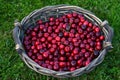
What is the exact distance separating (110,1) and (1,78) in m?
1.53

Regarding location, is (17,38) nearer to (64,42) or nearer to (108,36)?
(64,42)

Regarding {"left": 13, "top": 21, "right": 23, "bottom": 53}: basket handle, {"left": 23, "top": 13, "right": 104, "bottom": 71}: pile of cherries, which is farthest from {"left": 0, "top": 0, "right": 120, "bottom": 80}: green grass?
{"left": 13, "top": 21, "right": 23, "bottom": 53}: basket handle

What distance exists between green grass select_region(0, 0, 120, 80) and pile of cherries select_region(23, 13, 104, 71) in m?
0.20

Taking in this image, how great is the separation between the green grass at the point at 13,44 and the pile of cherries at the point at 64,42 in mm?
199

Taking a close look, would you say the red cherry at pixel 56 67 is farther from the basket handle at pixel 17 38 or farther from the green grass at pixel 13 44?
the basket handle at pixel 17 38

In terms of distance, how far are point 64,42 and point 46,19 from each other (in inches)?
14.8

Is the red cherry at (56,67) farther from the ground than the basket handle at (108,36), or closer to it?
closer to it

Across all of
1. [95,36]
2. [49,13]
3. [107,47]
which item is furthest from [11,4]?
[107,47]

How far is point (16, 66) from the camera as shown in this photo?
2.99 metres

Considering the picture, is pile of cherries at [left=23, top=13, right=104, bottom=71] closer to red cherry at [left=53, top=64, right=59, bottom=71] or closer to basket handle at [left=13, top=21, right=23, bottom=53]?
red cherry at [left=53, top=64, right=59, bottom=71]

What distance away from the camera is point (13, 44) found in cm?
315

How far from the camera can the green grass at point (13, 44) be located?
294cm

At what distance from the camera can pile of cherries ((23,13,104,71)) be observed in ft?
9.17

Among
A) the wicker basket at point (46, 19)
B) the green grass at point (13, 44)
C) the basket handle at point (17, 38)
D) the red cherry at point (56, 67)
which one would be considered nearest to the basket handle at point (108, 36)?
the wicker basket at point (46, 19)
